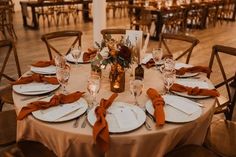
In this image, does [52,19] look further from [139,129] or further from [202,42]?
[139,129]

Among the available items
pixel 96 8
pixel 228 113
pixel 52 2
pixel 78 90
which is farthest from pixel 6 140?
pixel 52 2

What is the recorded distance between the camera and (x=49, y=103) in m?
1.53

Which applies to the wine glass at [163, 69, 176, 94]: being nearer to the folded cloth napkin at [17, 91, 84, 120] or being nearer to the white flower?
the white flower

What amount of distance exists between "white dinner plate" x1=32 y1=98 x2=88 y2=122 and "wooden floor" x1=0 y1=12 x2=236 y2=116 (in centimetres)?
283

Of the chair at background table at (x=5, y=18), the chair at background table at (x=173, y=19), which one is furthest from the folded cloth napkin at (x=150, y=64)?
the chair at background table at (x=5, y=18)

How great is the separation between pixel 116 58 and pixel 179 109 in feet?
1.64

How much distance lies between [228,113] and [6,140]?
1801 mm

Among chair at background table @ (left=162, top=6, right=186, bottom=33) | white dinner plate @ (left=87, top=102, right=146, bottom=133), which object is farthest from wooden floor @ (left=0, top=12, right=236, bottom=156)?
white dinner plate @ (left=87, top=102, right=146, bottom=133)

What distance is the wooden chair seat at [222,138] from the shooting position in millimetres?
1719

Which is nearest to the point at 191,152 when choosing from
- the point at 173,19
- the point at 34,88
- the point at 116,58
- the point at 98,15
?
the point at 116,58

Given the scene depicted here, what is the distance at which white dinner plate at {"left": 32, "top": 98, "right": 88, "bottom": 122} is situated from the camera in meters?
1.42

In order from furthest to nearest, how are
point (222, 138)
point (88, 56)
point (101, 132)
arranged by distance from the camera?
point (88, 56), point (222, 138), point (101, 132)

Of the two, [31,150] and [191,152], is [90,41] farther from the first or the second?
[191,152]

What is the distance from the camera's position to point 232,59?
5.14 m
